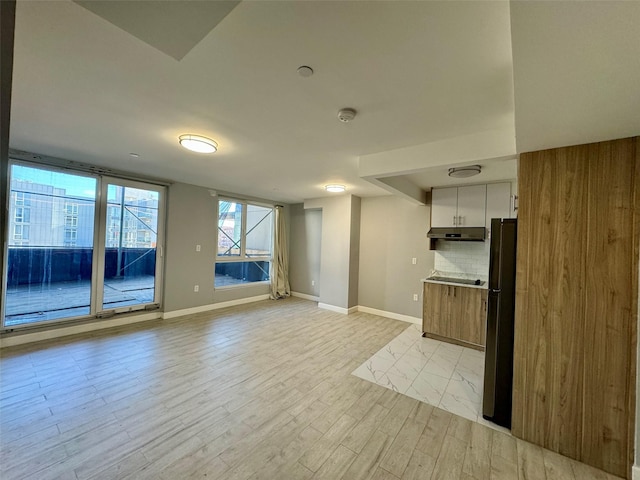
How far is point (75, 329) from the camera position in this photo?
3961 millimetres

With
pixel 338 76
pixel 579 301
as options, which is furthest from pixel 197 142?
pixel 579 301

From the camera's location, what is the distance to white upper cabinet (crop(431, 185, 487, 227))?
13.9 feet

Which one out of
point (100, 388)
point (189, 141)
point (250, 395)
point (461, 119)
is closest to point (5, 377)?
point (100, 388)

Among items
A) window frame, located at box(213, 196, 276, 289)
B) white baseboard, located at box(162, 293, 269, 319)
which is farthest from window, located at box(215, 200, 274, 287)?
white baseboard, located at box(162, 293, 269, 319)

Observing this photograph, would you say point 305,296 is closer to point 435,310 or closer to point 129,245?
point 435,310

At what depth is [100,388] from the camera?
2633mm

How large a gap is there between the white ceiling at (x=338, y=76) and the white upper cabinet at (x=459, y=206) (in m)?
1.94

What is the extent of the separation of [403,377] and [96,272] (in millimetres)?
4525

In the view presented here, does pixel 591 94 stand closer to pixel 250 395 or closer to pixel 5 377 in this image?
pixel 250 395

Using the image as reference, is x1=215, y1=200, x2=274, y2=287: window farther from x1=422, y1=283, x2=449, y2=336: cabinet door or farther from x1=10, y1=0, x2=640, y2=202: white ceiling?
x1=422, y1=283, x2=449, y2=336: cabinet door

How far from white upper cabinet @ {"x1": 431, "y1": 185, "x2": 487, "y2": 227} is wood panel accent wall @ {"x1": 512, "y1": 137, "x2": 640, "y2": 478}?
2155mm

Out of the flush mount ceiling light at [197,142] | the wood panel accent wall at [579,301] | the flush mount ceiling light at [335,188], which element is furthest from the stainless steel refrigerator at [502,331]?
the flush mount ceiling light at [197,142]

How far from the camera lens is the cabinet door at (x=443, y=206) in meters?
4.47

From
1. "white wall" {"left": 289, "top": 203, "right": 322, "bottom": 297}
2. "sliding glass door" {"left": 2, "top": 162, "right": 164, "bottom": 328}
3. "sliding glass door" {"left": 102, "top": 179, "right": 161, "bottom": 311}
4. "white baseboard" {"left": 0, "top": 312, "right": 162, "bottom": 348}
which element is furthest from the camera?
"white wall" {"left": 289, "top": 203, "right": 322, "bottom": 297}
